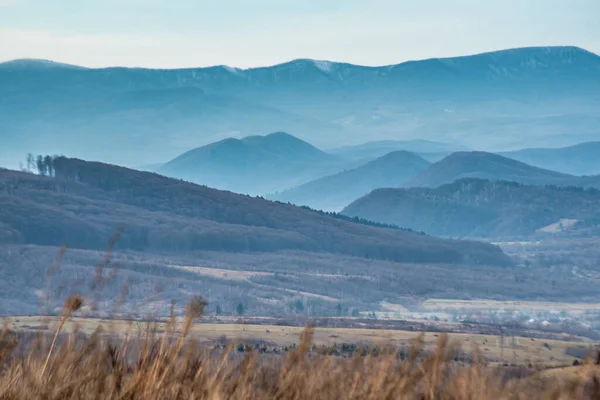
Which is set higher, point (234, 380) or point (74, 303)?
point (74, 303)

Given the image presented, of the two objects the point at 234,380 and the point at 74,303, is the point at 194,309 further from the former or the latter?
the point at 74,303

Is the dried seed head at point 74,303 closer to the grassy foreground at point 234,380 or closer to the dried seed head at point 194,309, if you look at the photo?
the grassy foreground at point 234,380

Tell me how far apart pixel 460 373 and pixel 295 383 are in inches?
53.4

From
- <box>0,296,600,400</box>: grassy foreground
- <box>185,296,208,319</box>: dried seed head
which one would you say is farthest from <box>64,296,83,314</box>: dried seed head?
<box>185,296,208,319</box>: dried seed head

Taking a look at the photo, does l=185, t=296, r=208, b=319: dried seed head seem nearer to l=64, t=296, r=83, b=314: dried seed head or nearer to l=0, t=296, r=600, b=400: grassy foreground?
l=0, t=296, r=600, b=400: grassy foreground

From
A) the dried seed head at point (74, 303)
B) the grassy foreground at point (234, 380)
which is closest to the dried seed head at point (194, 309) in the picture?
the grassy foreground at point (234, 380)

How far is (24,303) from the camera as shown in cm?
18512

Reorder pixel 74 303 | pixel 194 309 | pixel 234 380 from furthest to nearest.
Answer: pixel 234 380 → pixel 194 309 → pixel 74 303

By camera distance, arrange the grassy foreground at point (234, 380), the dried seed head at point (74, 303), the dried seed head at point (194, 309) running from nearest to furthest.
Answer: the dried seed head at point (74, 303) < the grassy foreground at point (234, 380) < the dried seed head at point (194, 309)

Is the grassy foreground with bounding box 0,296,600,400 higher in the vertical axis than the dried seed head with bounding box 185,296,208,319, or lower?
lower

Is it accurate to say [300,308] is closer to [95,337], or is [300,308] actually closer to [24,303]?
[24,303]

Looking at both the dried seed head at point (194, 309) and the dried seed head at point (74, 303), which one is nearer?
the dried seed head at point (74, 303)

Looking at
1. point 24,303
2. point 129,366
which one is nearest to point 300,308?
point 24,303

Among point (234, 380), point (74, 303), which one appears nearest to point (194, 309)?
point (234, 380)
